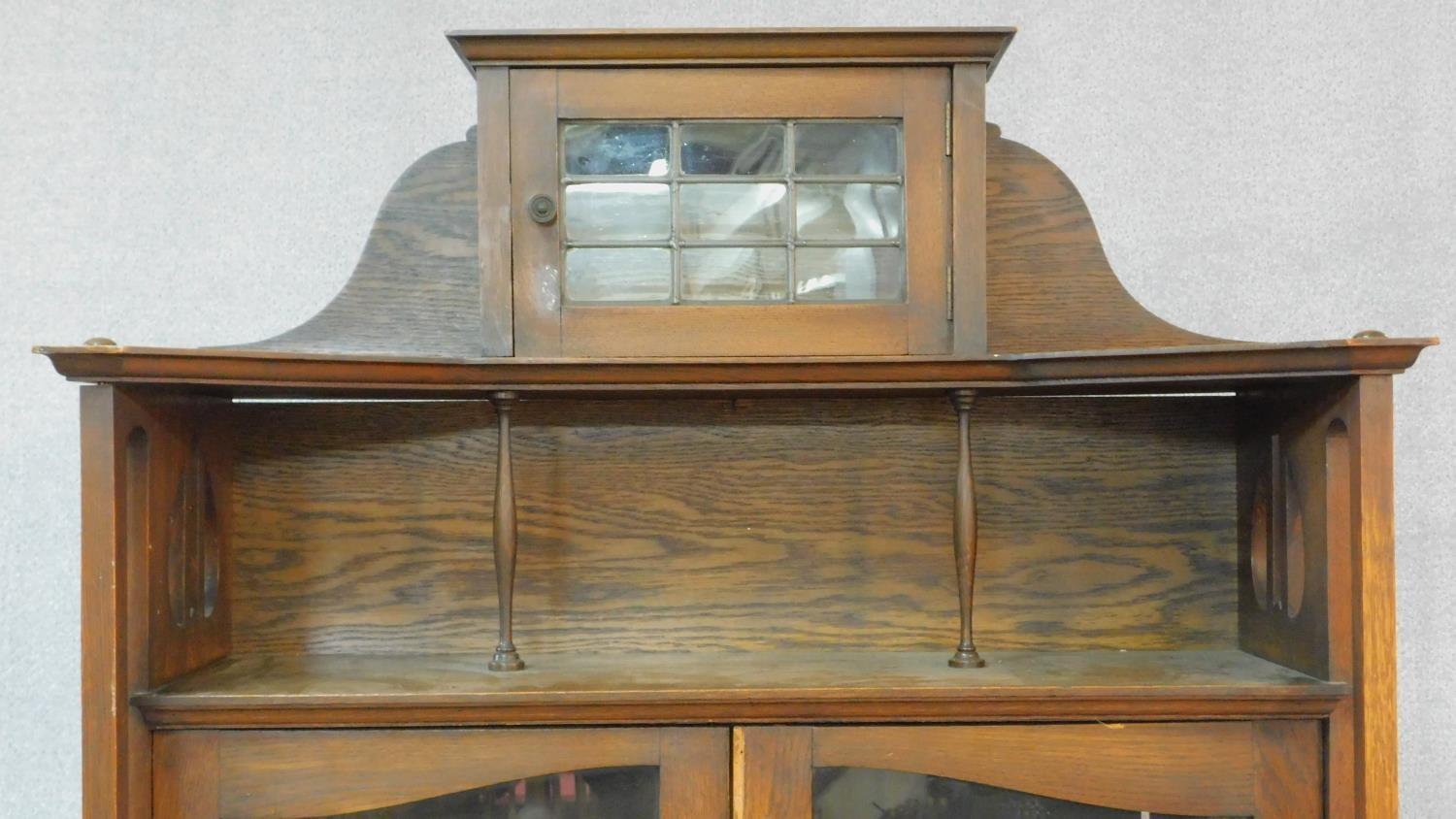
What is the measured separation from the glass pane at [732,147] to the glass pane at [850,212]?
2.2 inches

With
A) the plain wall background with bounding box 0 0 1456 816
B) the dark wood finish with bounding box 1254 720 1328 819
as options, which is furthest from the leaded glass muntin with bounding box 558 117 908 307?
the dark wood finish with bounding box 1254 720 1328 819

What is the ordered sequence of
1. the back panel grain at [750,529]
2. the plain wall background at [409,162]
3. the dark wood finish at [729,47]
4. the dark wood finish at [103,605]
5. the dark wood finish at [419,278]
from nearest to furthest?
the dark wood finish at [103,605]
the dark wood finish at [729,47]
the dark wood finish at [419,278]
the back panel grain at [750,529]
the plain wall background at [409,162]

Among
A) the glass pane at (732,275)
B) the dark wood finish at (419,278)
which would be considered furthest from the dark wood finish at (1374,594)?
the dark wood finish at (419,278)

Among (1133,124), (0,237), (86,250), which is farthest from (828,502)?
(0,237)

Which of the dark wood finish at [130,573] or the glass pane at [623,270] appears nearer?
the dark wood finish at [130,573]

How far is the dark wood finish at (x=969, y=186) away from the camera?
1.49m

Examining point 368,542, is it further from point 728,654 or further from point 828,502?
point 828,502

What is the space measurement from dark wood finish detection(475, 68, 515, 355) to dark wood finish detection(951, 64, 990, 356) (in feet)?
1.76

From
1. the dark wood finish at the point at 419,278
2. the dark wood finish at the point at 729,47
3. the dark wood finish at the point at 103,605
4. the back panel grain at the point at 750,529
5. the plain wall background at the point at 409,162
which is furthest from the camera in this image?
the plain wall background at the point at 409,162

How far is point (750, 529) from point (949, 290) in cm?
44

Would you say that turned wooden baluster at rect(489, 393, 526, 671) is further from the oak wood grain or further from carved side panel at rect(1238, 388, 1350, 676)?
carved side panel at rect(1238, 388, 1350, 676)

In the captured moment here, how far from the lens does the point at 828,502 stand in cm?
170

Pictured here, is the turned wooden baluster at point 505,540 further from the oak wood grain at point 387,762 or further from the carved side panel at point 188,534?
the carved side panel at point 188,534

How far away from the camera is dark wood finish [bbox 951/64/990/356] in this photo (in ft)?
4.87
